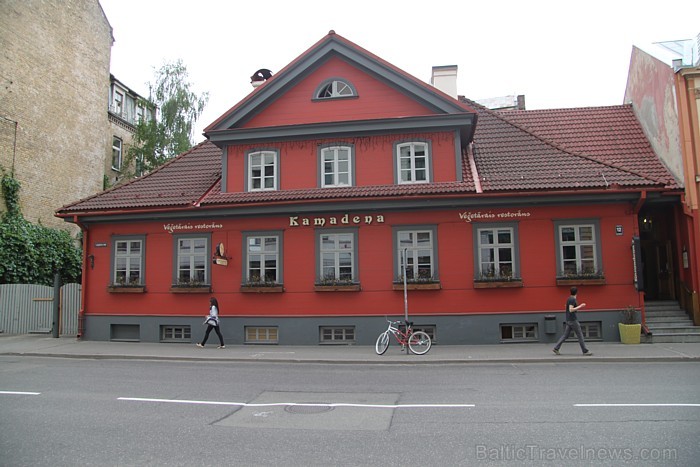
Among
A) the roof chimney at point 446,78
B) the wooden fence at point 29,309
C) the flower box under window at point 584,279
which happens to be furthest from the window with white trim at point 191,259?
the flower box under window at point 584,279

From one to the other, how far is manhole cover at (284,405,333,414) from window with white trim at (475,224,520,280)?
8980 mm

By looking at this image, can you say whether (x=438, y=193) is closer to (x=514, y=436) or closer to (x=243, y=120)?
(x=243, y=120)

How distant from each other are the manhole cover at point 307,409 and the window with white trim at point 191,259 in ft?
33.3

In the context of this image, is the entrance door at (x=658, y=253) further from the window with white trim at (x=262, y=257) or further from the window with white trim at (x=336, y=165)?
the window with white trim at (x=262, y=257)

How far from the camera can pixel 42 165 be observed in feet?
89.4

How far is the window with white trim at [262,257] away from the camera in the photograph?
1717 centimetres

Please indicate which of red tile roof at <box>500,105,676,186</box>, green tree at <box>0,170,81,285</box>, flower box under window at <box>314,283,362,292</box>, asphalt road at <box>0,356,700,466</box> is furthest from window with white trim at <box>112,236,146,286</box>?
red tile roof at <box>500,105,676,186</box>

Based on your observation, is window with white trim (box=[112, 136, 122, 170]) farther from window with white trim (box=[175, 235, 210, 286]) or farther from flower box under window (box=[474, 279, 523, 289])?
flower box under window (box=[474, 279, 523, 289])

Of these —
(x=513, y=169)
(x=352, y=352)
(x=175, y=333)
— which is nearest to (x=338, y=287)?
(x=352, y=352)

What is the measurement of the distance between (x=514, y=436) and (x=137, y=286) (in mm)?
14858

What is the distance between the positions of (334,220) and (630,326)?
9.14m

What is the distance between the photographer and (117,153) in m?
35.2

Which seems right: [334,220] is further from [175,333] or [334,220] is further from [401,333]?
[175,333]

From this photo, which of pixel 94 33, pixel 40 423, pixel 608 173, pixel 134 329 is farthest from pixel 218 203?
pixel 94 33
